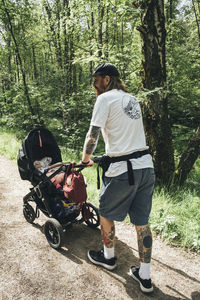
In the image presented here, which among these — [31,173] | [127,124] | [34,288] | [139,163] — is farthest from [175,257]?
[31,173]

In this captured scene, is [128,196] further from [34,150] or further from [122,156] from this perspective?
[34,150]

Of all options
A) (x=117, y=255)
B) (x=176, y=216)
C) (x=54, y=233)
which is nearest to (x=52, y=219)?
(x=54, y=233)

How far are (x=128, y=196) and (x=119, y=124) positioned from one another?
0.77 m

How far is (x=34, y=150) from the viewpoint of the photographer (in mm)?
3859

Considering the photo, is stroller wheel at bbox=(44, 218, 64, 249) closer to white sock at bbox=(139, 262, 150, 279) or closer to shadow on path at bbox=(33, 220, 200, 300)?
shadow on path at bbox=(33, 220, 200, 300)

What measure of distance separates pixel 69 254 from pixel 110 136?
185cm

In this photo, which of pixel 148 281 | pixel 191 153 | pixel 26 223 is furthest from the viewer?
pixel 191 153

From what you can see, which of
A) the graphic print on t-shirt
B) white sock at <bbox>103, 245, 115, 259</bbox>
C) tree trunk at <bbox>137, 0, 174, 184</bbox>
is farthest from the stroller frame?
tree trunk at <bbox>137, 0, 174, 184</bbox>

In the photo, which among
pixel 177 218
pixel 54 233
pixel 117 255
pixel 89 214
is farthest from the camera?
pixel 177 218

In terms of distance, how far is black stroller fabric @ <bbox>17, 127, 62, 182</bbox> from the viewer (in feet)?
11.4

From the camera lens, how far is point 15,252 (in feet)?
10.0

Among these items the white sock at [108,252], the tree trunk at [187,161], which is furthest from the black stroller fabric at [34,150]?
the tree trunk at [187,161]

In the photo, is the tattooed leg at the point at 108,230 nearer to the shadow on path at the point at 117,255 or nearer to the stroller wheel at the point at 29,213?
the shadow on path at the point at 117,255

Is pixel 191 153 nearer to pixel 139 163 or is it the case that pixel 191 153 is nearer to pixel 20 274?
pixel 139 163
